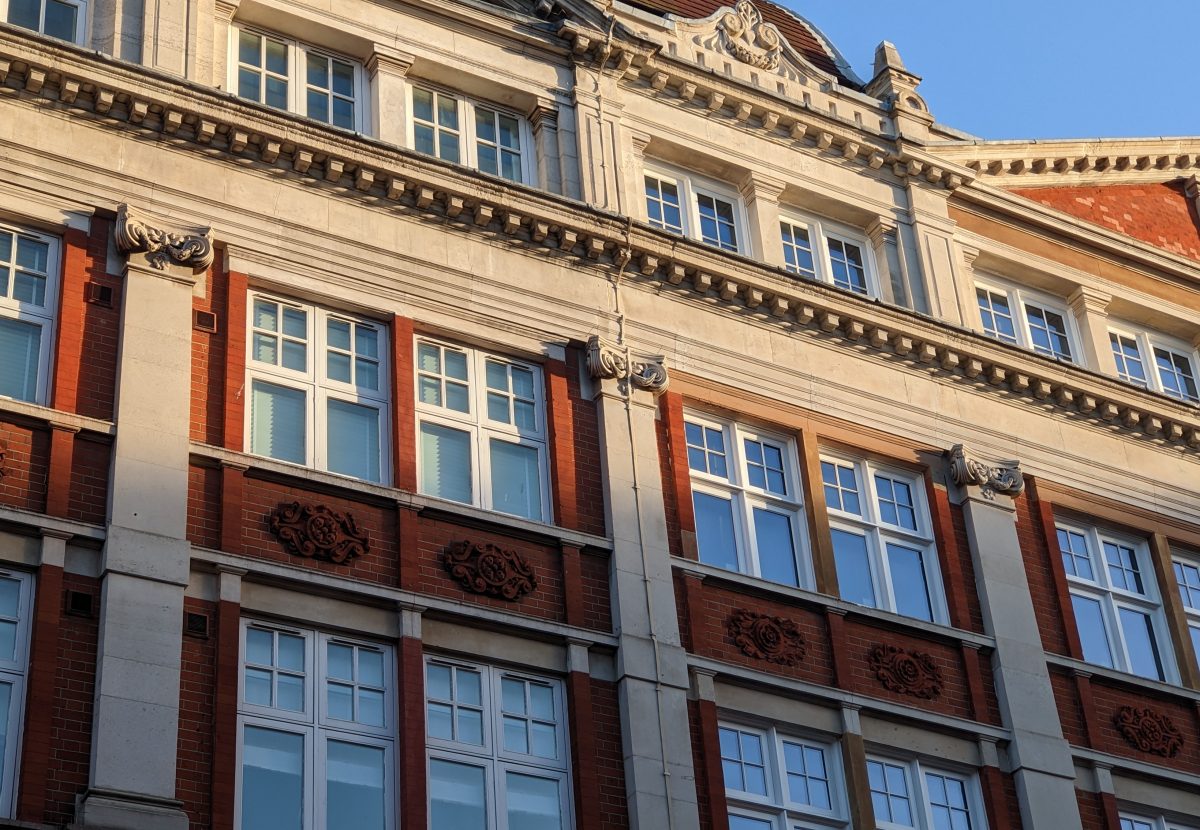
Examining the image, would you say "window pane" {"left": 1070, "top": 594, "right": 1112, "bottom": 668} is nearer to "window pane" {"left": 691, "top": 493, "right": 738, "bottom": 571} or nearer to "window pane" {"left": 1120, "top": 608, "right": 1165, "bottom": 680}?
"window pane" {"left": 1120, "top": 608, "right": 1165, "bottom": 680}

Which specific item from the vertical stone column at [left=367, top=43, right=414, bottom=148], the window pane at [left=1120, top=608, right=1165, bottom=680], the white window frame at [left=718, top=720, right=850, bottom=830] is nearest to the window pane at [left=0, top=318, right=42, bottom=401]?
the vertical stone column at [left=367, top=43, right=414, bottom=148]

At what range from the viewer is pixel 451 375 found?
23.3 meters

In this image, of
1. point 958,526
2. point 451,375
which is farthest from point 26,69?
point 958,526

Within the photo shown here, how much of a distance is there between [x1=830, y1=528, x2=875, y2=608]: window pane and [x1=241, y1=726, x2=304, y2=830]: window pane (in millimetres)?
7646

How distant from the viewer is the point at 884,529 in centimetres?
2542

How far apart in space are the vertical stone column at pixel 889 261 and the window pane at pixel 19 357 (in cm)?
1150

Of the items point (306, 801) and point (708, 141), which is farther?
point (708, 141)

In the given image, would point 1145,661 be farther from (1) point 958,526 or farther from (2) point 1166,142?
(2) point 1166,142

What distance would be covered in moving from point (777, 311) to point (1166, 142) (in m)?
9.62

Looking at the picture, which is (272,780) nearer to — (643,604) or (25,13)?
(643,604)

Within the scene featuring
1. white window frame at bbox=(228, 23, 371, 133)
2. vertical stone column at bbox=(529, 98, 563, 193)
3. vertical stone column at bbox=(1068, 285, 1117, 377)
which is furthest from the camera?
vertical stone column at bbox=(1068, 285, 1117, 377)

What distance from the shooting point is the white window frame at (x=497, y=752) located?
20.3 metres

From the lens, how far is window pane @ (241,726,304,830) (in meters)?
19.0

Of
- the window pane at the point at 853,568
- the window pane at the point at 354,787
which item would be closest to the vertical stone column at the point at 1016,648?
Result: the window pane at the point at 853,568
